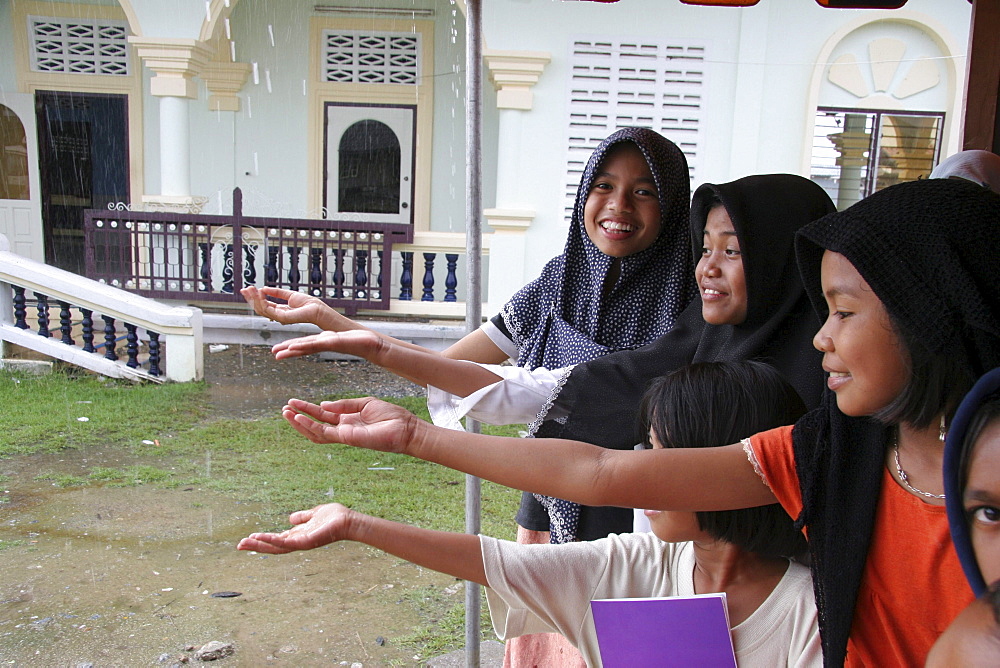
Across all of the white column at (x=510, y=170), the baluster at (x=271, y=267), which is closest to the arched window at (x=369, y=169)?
the baluster at (x=271, y=267)

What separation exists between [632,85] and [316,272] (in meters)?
3.38

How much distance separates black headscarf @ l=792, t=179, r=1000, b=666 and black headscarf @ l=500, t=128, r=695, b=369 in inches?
25.0

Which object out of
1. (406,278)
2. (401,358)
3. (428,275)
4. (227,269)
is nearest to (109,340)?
(227,269)

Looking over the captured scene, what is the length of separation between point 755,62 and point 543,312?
605 centimetres

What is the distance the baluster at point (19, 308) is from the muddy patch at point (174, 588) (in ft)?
8.49

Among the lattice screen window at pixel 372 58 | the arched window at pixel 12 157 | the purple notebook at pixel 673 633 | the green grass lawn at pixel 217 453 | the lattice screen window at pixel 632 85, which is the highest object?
the lattice screen window at pixel 372 58

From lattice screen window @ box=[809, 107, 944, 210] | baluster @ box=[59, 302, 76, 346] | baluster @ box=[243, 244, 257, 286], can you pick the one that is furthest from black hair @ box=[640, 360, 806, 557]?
baluster @ box=[243, 244, 257, 286]

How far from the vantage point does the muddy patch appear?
2877 mm

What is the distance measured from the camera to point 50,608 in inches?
124

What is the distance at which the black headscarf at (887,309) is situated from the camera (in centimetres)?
85

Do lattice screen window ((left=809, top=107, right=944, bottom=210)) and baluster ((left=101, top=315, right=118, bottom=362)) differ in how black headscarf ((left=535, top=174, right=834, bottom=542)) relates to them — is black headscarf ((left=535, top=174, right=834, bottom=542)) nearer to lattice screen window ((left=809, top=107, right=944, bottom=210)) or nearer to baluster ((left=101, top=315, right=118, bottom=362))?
baluster ((left=101, top=315, right=118, bottom=362))

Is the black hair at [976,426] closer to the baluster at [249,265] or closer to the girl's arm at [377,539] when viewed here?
the girl's arm at [377,539]

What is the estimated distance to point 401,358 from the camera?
1.53 metres

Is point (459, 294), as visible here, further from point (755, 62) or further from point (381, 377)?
A: point (755, 62)
